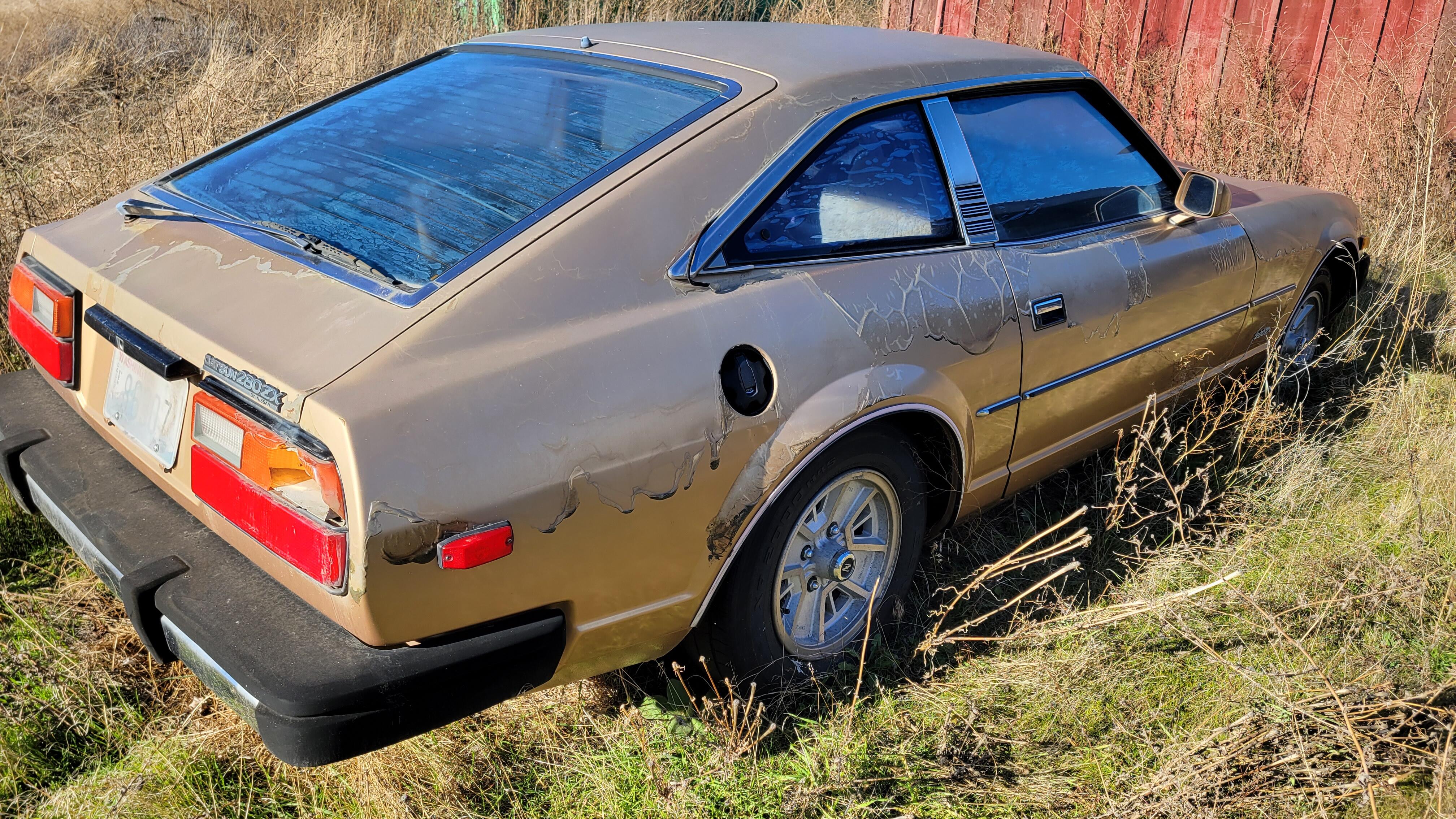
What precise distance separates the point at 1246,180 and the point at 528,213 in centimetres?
335

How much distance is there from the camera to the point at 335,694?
170 cm

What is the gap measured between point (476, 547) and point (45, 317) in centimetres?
147

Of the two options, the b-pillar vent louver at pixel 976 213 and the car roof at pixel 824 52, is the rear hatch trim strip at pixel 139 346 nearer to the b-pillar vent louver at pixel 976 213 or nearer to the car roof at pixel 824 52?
the car roof at pixel 824 52

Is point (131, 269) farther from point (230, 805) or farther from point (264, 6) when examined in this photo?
point (264, 6)

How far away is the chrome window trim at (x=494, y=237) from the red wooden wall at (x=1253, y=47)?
5.07 m

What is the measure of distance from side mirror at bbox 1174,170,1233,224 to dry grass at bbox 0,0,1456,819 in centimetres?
62

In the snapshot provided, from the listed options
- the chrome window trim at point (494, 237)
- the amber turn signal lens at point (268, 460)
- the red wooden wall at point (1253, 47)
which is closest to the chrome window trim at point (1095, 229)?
the chrome window trim at point (494, 237)

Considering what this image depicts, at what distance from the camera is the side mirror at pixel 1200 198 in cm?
324

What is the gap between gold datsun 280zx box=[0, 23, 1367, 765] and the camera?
5.77 feet

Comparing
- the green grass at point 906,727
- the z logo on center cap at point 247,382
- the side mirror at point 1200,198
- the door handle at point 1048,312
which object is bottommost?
the green grass at point 906,727

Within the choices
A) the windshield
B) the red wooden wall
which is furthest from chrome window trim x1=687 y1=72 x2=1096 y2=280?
the red wooden wall

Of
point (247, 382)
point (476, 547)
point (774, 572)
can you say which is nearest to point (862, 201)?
point (774, 572)

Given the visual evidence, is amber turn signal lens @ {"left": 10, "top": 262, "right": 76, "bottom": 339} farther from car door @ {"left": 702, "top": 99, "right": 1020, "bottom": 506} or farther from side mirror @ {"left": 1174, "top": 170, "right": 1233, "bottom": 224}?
side mirror @ {"left": 1174, "top": 170, "right": 1233, "bottom": 224}

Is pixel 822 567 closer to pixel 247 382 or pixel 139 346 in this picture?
pixel 247 382
